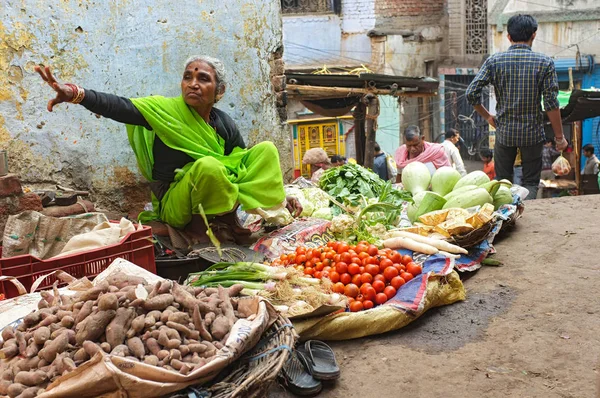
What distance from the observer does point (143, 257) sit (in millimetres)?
4234

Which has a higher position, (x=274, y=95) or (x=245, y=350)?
(x=274, y=95)

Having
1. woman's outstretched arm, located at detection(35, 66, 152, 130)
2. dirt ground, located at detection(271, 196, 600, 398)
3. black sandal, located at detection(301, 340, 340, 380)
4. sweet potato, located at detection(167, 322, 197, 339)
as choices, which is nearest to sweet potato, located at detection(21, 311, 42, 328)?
sweet potato, located at detection(167, 322, 197, 339)

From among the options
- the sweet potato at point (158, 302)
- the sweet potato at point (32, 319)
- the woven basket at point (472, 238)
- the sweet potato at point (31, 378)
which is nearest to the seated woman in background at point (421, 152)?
the woven basket at point (472, 238)

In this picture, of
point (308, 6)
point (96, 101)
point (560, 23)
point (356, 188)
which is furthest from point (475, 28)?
point (96, 101)

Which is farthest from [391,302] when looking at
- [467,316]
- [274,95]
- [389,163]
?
[389,163]

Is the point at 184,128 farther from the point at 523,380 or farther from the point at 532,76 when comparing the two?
the point at 532,76

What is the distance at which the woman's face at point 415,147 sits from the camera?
26.6 feet

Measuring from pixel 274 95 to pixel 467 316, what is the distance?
331 cm

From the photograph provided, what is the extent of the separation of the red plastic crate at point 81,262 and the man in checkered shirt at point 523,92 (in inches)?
161

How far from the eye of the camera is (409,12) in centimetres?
2061

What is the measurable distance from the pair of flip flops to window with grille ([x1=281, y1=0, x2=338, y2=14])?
1772cm

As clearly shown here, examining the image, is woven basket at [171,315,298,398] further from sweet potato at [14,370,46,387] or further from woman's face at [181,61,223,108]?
woman's face at [181,61,223,108]

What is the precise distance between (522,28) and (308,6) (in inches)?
568

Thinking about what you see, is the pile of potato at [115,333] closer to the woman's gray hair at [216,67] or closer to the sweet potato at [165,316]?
the sweet potato at [165,316]
